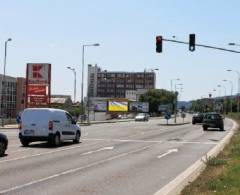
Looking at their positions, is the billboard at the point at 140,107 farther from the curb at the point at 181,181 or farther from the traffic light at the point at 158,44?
the curb at the point at 181,181

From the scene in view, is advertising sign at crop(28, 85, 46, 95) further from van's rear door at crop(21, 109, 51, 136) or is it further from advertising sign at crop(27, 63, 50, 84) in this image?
van's rear door at crop(21, 109, 51, 136)

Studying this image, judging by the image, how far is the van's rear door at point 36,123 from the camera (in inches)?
1063

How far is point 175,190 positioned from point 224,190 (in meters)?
1.33

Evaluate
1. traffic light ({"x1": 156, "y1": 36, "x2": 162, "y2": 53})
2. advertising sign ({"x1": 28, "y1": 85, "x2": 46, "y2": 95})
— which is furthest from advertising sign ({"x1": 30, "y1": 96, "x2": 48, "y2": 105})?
traffic light ({"x1": 156, "y1": 36, "x2": 162, "y2": 53})

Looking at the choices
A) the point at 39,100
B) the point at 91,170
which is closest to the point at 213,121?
the point at 39,100

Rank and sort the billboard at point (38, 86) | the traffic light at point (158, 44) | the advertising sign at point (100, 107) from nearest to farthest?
the traffic light at point (158, 44) → the billboard at point (38, 86) → the advertising sign at point (100, 107)

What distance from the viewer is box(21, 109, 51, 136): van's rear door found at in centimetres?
2700

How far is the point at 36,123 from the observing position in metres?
27.1

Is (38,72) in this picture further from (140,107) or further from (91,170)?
(140,107)

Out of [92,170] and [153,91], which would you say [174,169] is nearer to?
[92,170]

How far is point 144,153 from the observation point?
78.0 ft

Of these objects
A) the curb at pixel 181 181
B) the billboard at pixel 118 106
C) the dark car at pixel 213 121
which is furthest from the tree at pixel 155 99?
the curb at pixel 181 181

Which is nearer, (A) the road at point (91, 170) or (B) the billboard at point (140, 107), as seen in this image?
(A) the road at point (91, 170)

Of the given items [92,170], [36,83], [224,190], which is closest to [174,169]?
[92,170]
